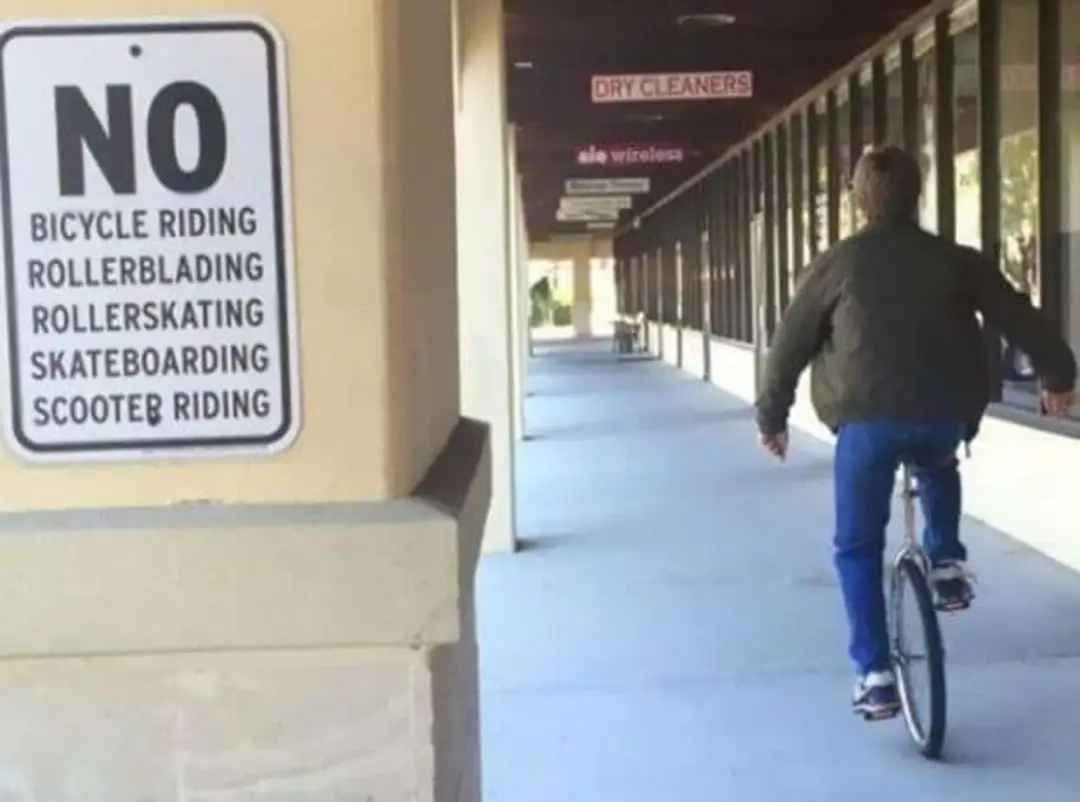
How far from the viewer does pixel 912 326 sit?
17.4 ft

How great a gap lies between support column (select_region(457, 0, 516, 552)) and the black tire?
15.8 ft

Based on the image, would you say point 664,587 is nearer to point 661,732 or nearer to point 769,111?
point 661,732

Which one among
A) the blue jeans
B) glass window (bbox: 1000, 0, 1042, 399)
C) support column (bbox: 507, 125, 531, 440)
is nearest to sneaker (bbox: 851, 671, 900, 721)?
the blue jeans

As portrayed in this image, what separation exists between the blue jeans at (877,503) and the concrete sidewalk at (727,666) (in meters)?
0.44

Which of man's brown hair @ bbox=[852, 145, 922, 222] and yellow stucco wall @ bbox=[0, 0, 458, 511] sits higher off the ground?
man's brown hair @ bbox=[852, 145, 922, 222]

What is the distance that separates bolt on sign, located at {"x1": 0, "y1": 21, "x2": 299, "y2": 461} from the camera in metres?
1.92

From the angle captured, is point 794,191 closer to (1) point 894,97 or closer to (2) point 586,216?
(1) point 894,97

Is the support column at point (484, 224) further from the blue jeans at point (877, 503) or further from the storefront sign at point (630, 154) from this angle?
the storefront sign at point (630, 154)

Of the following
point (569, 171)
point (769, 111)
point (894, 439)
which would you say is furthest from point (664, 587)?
point (569, 171)

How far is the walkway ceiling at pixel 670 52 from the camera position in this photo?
12945 mm

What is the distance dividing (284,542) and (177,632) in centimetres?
15

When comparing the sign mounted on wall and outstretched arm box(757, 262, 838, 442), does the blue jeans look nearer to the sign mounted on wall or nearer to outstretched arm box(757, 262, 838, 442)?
outstretched arm box(757, 262, 838, 442)

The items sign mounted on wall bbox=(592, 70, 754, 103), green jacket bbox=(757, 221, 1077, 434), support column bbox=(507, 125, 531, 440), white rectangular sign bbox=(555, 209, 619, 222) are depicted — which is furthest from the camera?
white rectangular sign bbox=(555, 209, 619, 222)

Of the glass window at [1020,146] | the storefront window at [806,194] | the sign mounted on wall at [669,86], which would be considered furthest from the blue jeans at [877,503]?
the storefront window at [806,194]
